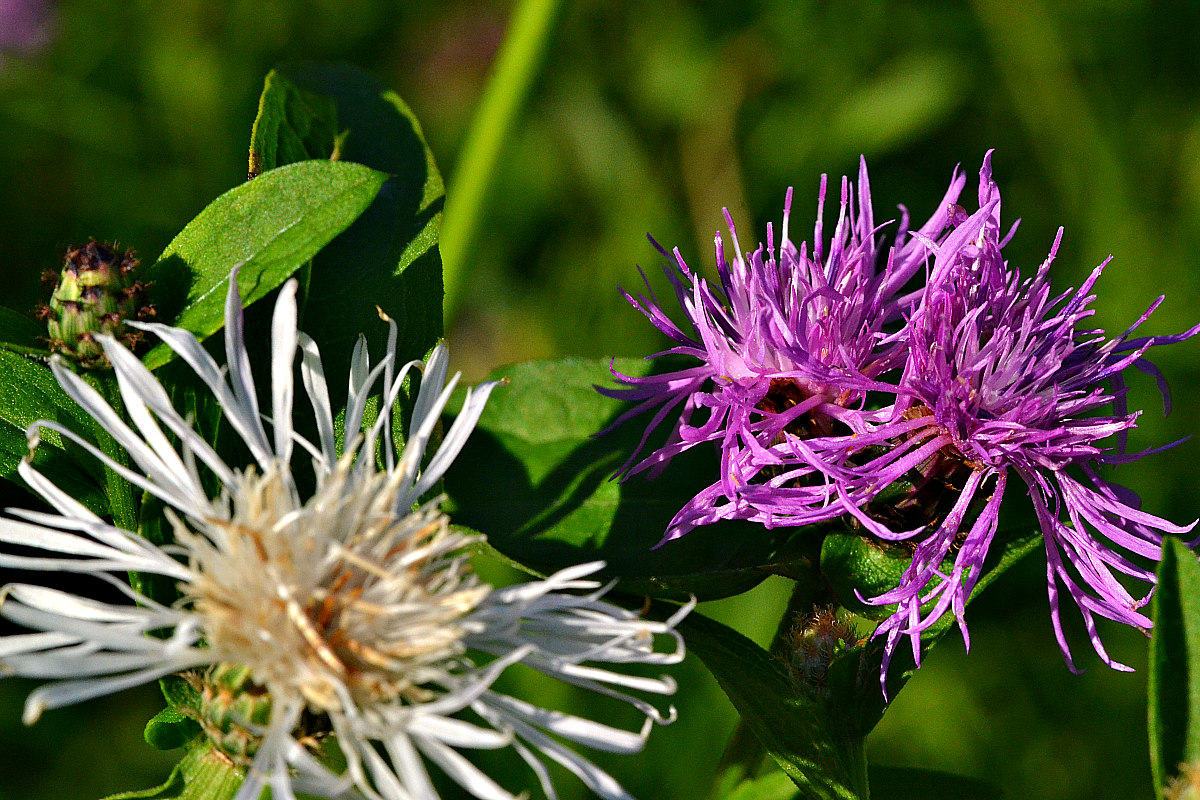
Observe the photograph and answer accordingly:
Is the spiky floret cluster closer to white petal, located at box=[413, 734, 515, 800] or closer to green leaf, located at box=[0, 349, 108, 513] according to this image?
white petal, located at box=[413, 734, 515, 800]

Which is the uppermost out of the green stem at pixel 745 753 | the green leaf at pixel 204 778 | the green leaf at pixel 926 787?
the green leaf at pixel 204 778

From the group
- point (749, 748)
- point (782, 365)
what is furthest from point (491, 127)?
point (749, 748)

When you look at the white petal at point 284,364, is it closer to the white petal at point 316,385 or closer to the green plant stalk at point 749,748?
the white petal at point 316,385

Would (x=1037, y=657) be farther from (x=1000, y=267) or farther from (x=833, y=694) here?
(x=833, y=694)

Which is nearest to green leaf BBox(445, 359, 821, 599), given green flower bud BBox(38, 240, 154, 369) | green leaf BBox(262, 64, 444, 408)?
green leaf BBox(262, 64, 444, 408)

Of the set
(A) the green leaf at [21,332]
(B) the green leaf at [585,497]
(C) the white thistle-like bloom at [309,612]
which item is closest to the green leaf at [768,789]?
(B) the green leaf at [585,497]

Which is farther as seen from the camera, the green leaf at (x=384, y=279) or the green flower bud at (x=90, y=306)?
the green leaf at (x=384, y=279)
